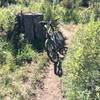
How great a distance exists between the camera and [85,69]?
9688mm

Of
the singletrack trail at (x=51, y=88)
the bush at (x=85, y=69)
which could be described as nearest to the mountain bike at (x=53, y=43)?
the singletrack trail at (x=51, y=88)

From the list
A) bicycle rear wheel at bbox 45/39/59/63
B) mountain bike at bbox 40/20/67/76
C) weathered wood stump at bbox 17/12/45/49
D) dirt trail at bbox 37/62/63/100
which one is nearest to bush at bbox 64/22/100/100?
dirt trail at bbox 37/62/63/100

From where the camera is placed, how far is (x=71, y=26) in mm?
18172

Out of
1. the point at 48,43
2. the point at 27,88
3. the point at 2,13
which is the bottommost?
the point at 27,88

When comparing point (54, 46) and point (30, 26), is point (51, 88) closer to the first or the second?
point (54, 46)

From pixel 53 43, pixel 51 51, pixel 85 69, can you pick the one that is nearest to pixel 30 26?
pixel 53 43

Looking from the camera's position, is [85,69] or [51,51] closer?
[85,69]

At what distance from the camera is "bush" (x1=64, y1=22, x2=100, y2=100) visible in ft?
31.3

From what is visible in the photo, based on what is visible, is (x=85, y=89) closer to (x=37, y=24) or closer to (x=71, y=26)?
(x=37, y=24)

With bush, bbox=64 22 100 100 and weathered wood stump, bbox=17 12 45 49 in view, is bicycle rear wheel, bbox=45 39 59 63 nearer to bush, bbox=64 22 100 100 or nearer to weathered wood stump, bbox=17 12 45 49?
weathered wood stump, bbox=17 12 45 49

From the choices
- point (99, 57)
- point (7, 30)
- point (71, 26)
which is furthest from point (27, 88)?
point (71, 26)

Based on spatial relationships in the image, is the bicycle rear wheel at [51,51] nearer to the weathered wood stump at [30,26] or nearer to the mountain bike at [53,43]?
the mountain bike at [53,43]

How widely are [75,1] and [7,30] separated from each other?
8348mm

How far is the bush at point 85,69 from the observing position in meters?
9.54
